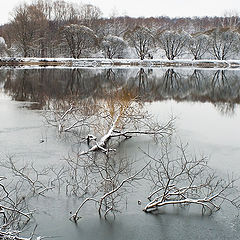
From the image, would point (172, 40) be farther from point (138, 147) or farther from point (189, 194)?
point (189, 194)

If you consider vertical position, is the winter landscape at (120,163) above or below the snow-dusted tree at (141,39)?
below

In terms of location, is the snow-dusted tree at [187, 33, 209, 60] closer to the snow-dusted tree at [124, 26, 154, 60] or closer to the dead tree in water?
the snow-dusted tree at [124, 26, 154, 60]

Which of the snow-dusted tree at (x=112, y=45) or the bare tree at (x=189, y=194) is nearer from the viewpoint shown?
the bare tree at (x=189, y=194)

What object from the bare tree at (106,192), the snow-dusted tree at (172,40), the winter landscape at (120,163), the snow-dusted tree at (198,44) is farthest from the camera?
the snow-dusted tree at (198,44)

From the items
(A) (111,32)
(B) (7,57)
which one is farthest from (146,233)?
(A) (111,32)

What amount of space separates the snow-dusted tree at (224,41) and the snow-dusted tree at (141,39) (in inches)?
403

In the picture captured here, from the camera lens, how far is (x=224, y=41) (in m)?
59.8

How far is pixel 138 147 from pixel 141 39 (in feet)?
167

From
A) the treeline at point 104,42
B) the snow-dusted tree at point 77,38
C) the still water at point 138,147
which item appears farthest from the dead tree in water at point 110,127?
the treeline at point 104,42

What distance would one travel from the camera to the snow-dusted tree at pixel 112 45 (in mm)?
59875

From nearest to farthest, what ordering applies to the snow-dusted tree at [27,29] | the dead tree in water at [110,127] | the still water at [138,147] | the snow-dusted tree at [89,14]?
the still water at [138,147]
the dead tree in water at [110,127]
the snow-dusted tree at [27,29]
the snow-dusted tree at [89,14]

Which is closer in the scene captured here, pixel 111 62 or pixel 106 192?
pixel 106 192

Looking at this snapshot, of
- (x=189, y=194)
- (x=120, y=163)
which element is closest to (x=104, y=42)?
(x=120, y=163)

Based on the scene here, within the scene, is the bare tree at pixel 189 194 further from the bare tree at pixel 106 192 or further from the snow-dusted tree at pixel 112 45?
the snow-dusted tree at pixel 112 45
